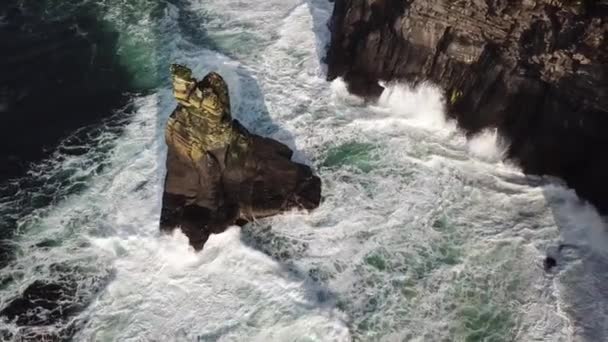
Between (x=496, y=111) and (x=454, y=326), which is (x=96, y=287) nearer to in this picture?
(x=454, y=326)

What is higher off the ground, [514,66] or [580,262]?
[514,66]

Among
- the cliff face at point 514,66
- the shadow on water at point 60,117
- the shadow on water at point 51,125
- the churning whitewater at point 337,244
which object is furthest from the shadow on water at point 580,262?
the shadow on water at point 51,125

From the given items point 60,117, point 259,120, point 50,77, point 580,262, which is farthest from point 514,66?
point 50,77

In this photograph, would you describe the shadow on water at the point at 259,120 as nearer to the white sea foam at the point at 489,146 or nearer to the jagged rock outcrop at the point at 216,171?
the jagged rock outcrop at the point at 216,171

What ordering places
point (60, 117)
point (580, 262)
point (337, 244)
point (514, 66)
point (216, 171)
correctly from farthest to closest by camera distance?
point (60, 117)
point (514, 66)
point (216, 171)
point (337, 244)
point (580, 262)

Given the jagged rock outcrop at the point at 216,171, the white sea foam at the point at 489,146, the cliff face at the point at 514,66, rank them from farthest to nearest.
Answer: the white sea foam at the point at 489,146 → the cliff face at the point at 514,66 → the jagged rock outcrop at the point at 216,171

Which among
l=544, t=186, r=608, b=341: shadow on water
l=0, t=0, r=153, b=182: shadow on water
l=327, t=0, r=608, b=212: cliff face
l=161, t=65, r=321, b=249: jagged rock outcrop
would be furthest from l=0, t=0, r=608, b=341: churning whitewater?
l=0, t=0, r=153, b=182: shadow on water

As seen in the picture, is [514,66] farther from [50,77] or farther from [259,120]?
[50,77]
